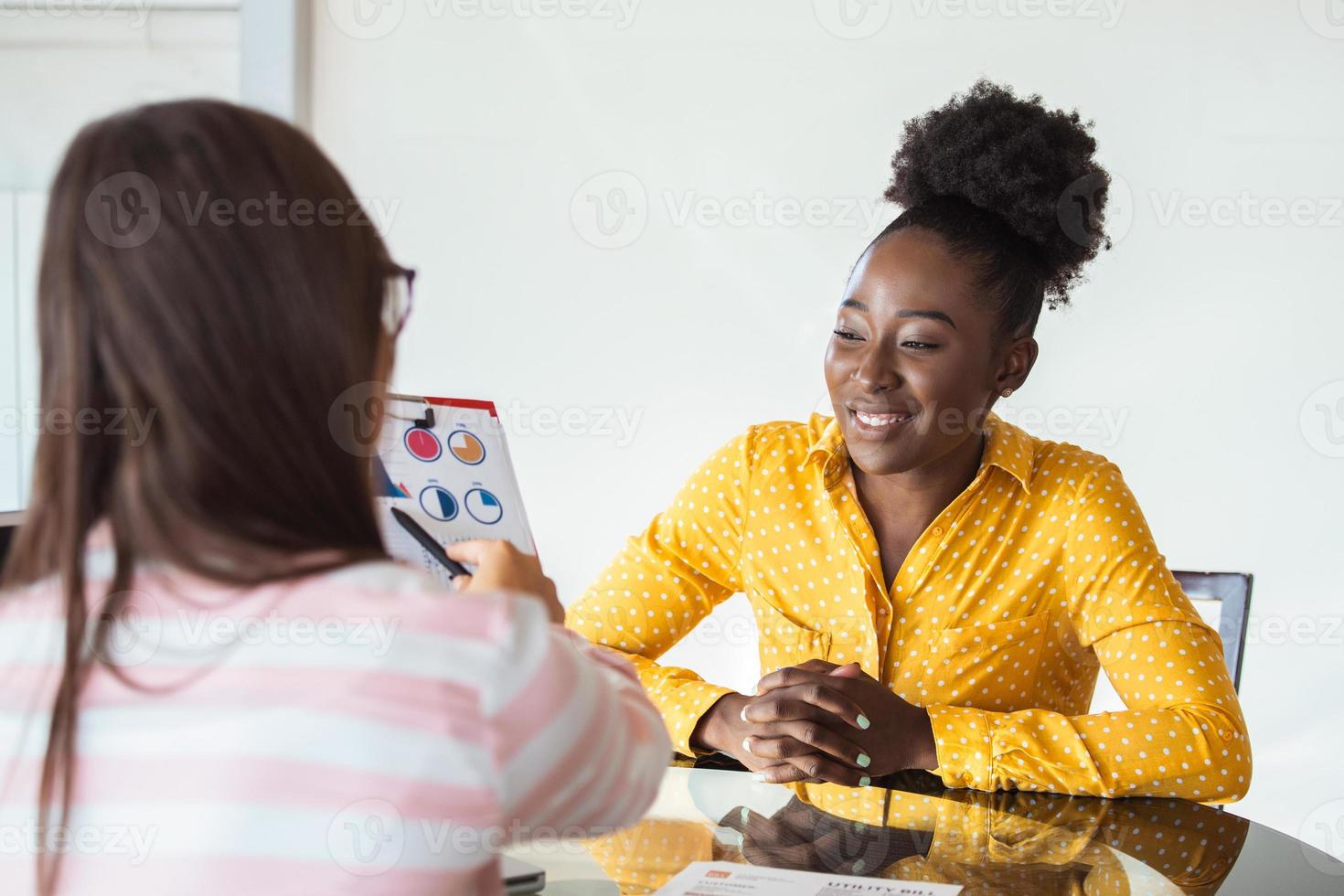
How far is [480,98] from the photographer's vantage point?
3225mm

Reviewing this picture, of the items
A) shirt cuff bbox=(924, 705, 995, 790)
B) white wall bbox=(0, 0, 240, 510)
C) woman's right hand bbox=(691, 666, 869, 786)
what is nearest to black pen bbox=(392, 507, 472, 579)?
woman's right hand bbox=(691, 666, 869, 786)

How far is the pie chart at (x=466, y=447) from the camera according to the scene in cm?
111

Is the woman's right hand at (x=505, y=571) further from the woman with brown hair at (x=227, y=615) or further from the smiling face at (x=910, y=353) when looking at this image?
the smiling face at (x=910, y=353)

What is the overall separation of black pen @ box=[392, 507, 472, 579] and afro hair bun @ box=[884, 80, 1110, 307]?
1076mm

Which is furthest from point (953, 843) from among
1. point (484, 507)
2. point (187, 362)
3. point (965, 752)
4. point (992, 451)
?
point (187, 362)

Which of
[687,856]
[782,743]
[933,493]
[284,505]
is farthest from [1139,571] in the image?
[284,505]

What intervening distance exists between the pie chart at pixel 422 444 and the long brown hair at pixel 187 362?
344mm

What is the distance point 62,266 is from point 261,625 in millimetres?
248

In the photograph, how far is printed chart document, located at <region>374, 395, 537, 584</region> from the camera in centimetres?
106

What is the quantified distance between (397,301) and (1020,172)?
3.93 feet

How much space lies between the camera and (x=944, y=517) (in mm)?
1778

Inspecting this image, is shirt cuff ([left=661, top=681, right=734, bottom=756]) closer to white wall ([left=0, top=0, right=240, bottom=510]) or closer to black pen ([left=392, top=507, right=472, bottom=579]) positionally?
black pen ([left=392, top=507, right=472, bottom=579])

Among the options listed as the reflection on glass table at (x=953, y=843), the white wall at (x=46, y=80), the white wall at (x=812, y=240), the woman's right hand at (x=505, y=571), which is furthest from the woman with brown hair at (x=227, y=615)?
the white wall at (x=46, y=80)

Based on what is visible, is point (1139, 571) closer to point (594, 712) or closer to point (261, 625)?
point (594, 712)
